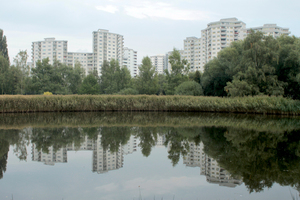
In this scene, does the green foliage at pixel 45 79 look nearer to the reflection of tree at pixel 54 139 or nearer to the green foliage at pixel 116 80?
the green foliage at pixel 116 80

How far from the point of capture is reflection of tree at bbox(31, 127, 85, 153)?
8.24 meters

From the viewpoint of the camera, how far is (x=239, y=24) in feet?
321

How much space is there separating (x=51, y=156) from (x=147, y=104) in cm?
1726

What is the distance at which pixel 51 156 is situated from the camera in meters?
7.07

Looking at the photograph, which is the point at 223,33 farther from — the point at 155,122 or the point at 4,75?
the point at 155,122

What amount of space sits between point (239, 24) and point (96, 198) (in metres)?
106

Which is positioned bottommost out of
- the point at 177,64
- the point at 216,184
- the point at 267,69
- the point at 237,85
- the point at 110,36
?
the point at 216,184

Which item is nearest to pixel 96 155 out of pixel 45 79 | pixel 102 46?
pixel 45 79

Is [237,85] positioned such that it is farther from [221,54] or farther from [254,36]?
[221,54]

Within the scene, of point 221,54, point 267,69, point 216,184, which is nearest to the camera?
point 216,184

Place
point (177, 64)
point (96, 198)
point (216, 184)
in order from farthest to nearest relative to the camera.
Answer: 1. point (177, 64)
2. point (216, 184)
3. point (96, 198)

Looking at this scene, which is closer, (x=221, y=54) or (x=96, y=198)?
(x=96, y=198)

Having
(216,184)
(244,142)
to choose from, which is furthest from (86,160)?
(244,142)

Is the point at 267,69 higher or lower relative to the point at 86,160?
higher
